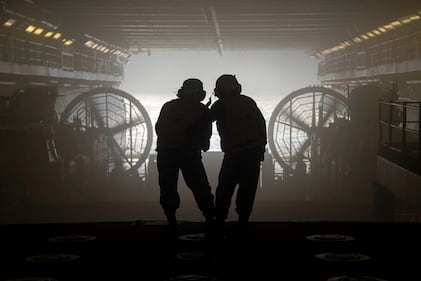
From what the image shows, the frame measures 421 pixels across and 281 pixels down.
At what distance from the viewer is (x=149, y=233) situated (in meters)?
8.49

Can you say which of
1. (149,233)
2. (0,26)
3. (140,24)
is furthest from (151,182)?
(149,233)

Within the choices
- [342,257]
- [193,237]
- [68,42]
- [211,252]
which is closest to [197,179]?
[211,252]

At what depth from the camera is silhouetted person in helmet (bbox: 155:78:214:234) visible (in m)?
7.29

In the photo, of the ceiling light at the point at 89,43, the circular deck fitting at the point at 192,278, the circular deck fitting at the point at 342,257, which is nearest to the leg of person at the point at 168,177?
the circular deck fitting at the point at 192,278

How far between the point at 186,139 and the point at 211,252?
1206mm

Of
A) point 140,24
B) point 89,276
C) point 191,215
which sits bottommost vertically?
point 191,215

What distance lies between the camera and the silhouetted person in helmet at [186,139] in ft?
23.9

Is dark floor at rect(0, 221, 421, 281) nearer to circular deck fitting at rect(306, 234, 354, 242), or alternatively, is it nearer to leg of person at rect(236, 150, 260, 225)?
circular deck fitting at rect(306, 234, 354, 242)

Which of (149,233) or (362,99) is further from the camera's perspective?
(362,99)

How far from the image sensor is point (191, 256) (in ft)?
23.1

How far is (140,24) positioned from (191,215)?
15.2 meters

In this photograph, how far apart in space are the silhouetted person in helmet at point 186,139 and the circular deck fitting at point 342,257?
121 cm

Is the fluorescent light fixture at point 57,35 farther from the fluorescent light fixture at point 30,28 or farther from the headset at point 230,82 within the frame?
the headset at point 230,82

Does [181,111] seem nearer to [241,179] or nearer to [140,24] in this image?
[241,179]
